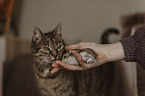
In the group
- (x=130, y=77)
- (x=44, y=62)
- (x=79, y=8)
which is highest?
(x=79, y=8)

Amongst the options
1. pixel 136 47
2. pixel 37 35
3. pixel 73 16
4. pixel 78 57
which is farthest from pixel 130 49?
pixel 73 16

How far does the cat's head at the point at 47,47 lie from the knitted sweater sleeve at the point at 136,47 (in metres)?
0.19

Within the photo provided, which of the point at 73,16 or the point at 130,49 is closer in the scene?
the point at 130,49

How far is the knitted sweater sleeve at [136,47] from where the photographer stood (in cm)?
37

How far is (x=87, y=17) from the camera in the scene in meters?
1.08

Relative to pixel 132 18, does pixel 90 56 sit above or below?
below

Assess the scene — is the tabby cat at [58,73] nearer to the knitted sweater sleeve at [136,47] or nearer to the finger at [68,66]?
the finger at [68,66]

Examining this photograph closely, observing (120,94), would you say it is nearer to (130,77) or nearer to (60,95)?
(130,77)

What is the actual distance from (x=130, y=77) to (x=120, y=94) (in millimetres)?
129

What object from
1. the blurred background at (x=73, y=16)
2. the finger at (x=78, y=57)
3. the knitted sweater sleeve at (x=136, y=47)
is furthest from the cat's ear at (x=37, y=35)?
the blurred background at (x=73, y=16)

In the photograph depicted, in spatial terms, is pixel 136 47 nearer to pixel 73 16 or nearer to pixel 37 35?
pixel 37 35

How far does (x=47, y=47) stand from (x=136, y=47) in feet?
0.83

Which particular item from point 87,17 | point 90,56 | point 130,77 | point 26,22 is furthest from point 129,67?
point 26,22

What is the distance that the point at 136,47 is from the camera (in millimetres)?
392
